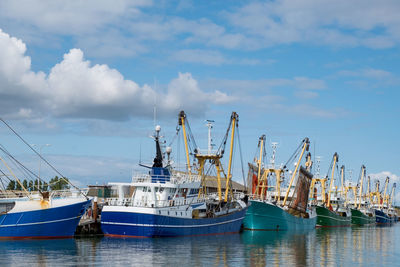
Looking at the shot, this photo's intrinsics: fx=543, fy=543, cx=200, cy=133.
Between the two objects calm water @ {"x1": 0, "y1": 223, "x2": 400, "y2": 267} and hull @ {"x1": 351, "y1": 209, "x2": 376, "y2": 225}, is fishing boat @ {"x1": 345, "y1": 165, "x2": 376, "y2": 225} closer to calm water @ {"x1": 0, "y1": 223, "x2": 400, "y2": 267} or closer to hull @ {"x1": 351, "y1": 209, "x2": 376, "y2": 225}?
hull @ {"x1": 351, "y1": 209, "x2": 376, "y2": 225}

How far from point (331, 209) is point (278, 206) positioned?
148 feet

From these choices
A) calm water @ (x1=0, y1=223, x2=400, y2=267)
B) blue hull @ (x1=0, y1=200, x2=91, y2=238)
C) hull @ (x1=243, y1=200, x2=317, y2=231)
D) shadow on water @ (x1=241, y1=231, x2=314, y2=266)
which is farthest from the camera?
hull @ (x1=243, y1=200, x2=317, y2=231)

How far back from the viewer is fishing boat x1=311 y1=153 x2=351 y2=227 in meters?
107

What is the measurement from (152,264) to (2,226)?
65.5 ft

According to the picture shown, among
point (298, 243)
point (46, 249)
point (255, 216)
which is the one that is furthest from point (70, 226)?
point (255, 216)

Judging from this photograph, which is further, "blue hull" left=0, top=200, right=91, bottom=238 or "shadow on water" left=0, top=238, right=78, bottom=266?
"blue hull" left=0, top=200, right=91, bottom=238

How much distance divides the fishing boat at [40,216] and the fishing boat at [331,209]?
61.5 m

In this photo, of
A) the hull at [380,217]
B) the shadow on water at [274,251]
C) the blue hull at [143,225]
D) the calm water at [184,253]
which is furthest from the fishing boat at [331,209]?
the blue hull at [143,225]

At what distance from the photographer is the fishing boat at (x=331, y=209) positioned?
107 m

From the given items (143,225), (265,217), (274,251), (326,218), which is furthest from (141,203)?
(326,218)

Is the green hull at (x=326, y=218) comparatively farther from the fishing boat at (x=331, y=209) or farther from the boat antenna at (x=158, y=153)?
the boat antenna at (x=158, y=153)

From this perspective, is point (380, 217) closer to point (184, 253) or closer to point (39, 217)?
point (184, 253)

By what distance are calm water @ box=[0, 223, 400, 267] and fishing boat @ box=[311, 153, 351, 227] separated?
47976 mm

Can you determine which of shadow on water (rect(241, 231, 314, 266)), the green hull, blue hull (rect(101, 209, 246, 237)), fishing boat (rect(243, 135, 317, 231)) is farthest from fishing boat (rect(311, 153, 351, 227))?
blue hull (rect(101, 209, 246, 237))
